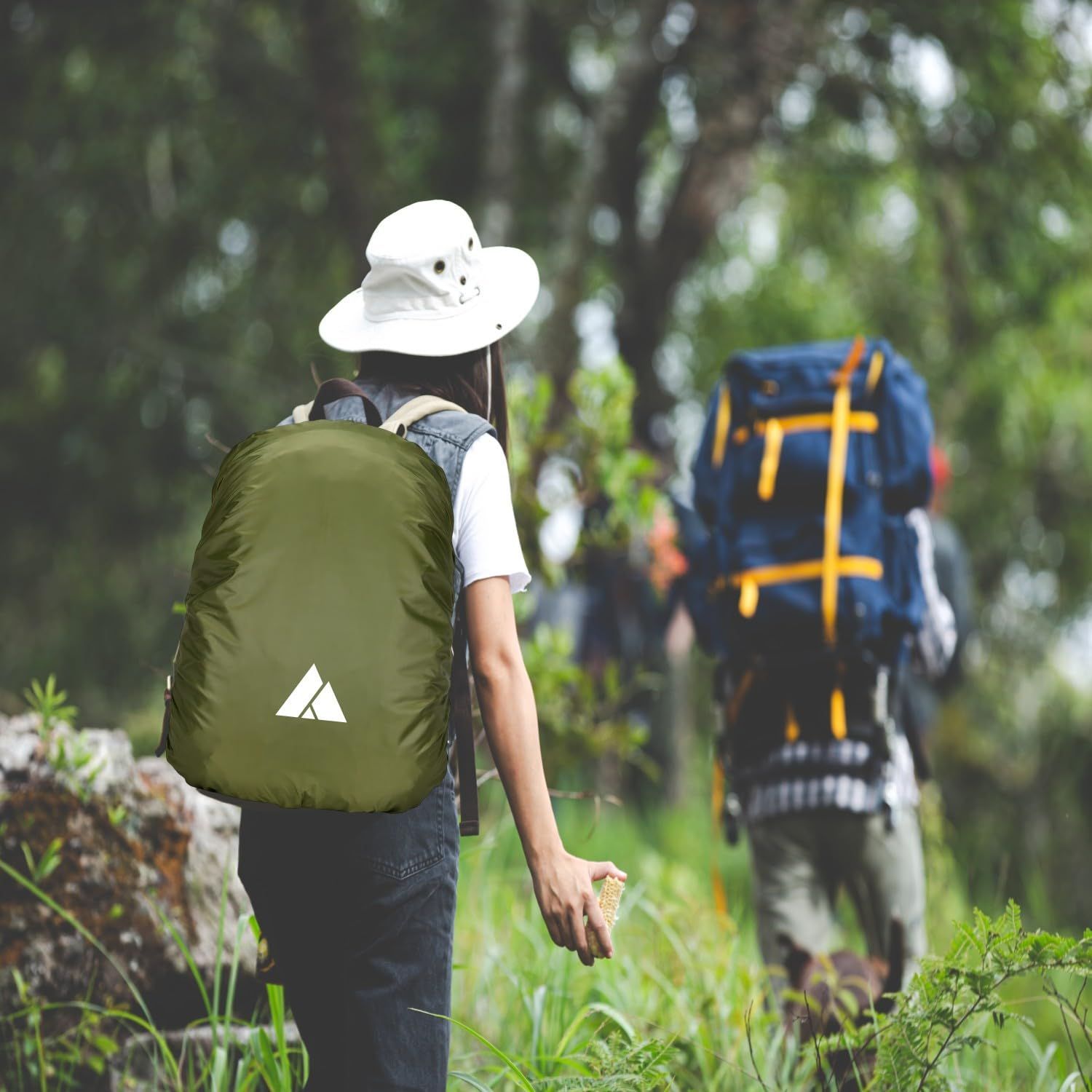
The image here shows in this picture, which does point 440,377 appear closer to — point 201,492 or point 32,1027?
point 32,1027

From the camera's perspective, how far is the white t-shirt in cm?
177

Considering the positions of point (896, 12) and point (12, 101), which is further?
point (12, 101)

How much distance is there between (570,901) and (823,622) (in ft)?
4.47

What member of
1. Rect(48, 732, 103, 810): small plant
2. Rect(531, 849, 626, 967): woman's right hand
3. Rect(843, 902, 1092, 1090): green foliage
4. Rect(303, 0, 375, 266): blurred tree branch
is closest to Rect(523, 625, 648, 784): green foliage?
Rect(48, 732, 103, 810): small plant

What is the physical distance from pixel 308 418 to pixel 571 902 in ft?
2.55

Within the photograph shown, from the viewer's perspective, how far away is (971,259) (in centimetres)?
798

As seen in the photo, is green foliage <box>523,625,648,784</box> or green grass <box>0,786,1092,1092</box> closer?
green grass <box>0,786,1092,1092</box>

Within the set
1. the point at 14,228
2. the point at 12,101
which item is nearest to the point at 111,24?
the point at 12,101

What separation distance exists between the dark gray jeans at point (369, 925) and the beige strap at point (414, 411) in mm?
492

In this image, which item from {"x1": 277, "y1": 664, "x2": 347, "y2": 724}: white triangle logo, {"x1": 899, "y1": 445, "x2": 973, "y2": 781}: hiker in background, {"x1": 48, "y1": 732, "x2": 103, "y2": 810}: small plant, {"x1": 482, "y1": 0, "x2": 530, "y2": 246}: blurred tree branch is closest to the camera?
{"x1": 277, "y1": 664, "x2": 347, "y2": 724}: white triangle logo

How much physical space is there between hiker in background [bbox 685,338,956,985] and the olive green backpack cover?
4.75 feet

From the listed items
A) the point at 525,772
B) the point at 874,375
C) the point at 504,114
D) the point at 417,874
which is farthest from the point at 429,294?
the point at 504,114

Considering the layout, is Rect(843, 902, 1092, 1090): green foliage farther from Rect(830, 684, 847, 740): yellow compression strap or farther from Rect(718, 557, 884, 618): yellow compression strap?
Rect(718, 557, 884, 618): yellow compression strap

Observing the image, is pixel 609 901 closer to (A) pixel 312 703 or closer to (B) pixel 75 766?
(A) pixel 312 703
